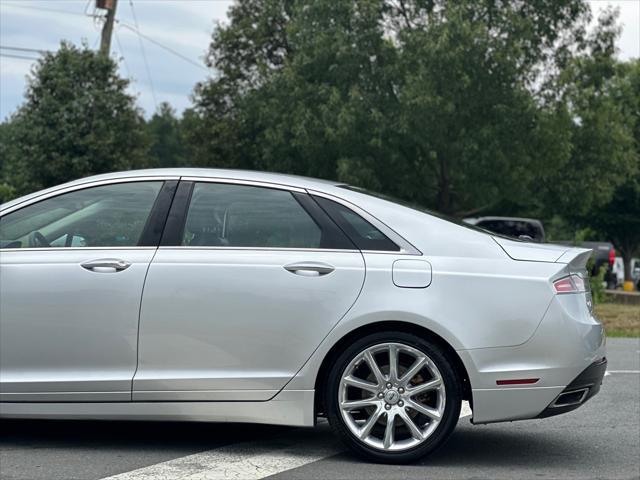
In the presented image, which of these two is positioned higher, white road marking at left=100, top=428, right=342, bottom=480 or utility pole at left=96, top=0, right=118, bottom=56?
utility pole at left=96, top=0, right=118, bottom=56

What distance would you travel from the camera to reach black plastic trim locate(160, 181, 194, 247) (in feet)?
18.6

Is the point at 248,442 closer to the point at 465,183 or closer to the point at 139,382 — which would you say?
the point at 139,382

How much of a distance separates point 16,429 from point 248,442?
144 cm

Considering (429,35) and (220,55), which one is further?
(220,55)

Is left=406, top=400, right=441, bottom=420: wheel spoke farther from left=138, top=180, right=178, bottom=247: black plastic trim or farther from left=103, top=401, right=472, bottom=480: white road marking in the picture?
left=138, top=180, right=178, bottom=247: black plastic trim

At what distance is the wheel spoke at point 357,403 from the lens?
5441 mm

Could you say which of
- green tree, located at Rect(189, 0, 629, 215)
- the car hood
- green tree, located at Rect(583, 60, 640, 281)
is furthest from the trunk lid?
green tree, located at Rect(583, 60, 640, 281)

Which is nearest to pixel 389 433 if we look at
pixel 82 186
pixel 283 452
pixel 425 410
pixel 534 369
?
pixel 425 410

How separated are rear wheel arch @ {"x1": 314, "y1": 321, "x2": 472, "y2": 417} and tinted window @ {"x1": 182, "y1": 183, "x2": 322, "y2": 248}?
0.52m

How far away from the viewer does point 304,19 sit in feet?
107

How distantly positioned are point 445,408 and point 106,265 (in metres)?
1.92

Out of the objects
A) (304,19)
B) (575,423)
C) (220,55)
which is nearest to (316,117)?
(304,19)

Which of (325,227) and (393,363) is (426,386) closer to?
(393,363)

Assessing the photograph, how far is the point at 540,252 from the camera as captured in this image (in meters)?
5.59
